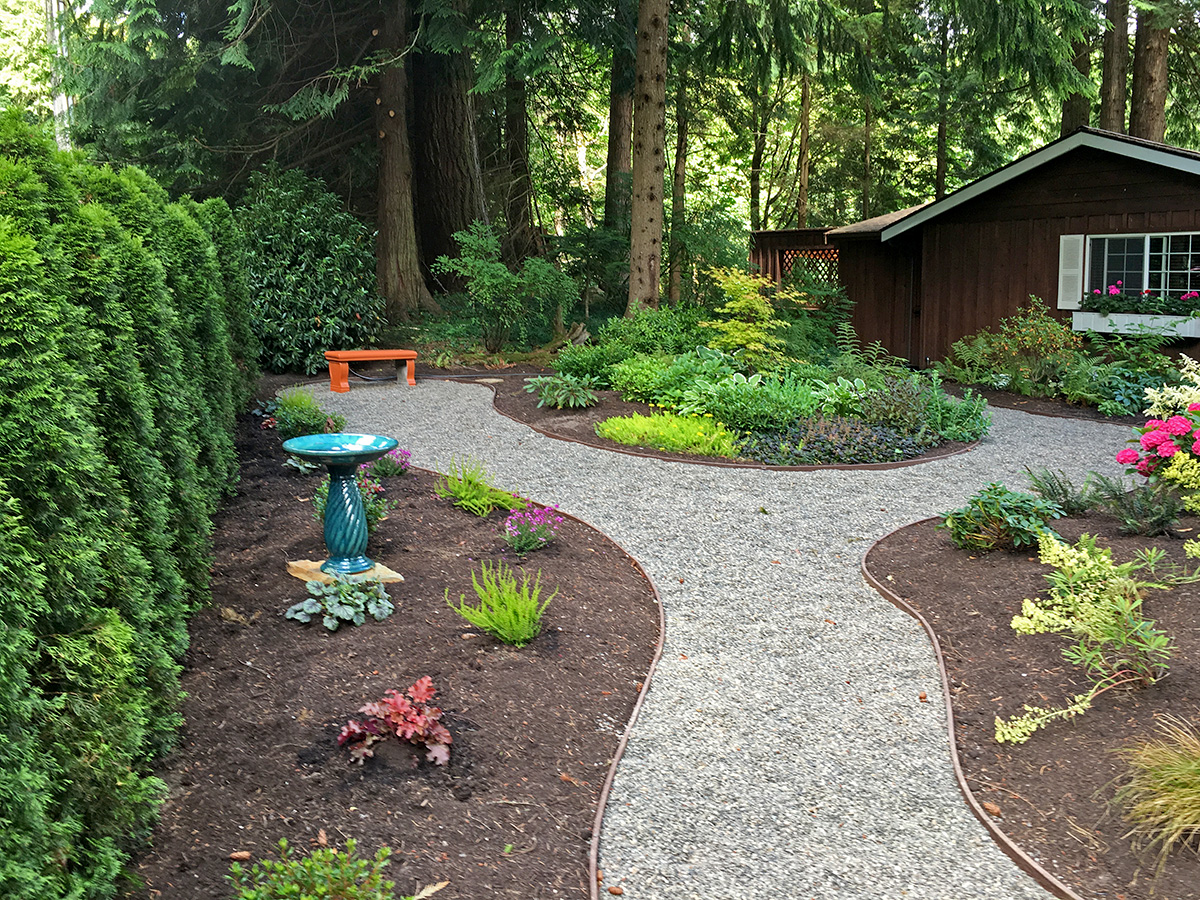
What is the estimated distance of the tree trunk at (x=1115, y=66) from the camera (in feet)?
51.7

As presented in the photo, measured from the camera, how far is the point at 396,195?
1429 centimetres

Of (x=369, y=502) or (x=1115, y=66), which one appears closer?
(x=369, y=502)

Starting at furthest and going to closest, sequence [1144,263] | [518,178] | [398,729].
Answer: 1. [518,178]
2. [1144,263]
3. [398,729]

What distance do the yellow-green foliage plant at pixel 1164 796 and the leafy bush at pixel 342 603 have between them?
310cm

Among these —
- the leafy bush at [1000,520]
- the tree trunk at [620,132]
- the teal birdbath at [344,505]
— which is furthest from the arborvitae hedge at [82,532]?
the tree trunk at [620,132]

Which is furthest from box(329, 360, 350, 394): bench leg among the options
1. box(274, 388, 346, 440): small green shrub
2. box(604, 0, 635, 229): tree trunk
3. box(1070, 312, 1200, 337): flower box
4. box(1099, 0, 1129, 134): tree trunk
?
box(1099, 0, 1129, 134): tree trunk

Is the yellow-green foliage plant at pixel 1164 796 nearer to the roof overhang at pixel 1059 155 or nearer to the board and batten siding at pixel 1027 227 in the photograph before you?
the roof overhang at pixel 1059 155

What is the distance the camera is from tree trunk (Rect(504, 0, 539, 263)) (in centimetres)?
1628

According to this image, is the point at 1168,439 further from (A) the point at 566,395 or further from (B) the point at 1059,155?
(B) the point at 1059,155

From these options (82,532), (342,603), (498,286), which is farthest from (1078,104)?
(82,532)

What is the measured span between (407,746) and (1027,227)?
1243 centimetres

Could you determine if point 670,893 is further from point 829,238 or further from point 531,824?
point 829,238

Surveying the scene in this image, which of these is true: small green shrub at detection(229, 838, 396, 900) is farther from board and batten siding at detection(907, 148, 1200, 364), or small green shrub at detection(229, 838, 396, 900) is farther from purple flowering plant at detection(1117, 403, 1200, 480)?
board and batten siding at detection(907, 148, 1200, 364)

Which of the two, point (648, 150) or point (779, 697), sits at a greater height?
point (648, 150)
